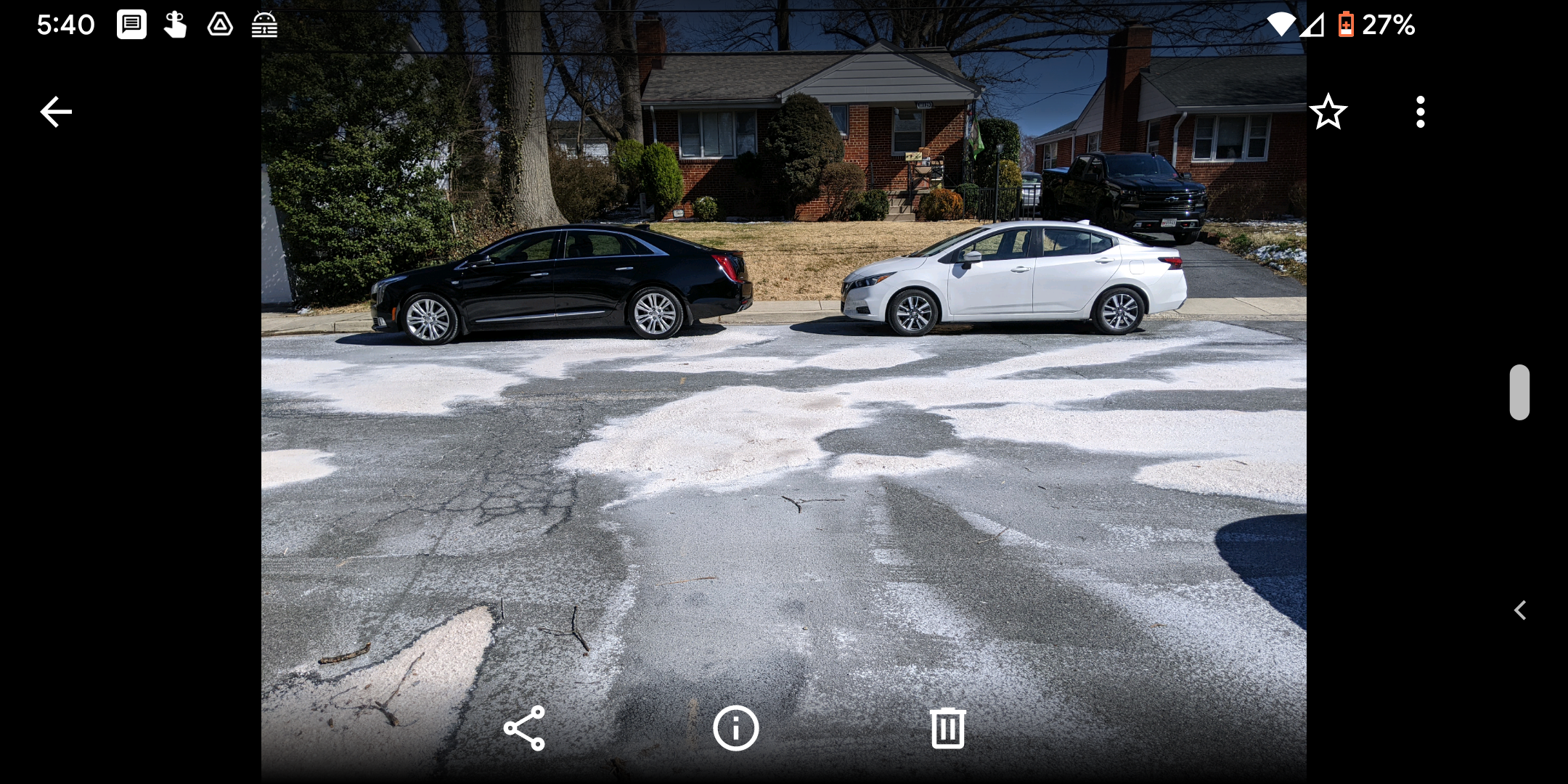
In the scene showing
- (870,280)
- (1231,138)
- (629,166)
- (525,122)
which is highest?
(1231,138)

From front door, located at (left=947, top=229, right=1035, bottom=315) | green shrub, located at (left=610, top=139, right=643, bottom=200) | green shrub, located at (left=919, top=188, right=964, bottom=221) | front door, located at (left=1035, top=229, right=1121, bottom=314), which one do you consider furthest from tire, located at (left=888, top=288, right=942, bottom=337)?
green shrub, located at (left=610, top=139, right=643, bottom=200)

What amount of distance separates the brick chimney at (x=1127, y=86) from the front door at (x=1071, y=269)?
70.4 feet

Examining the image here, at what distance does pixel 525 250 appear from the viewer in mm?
11984

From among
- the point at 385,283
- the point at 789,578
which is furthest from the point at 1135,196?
the point at 789,578

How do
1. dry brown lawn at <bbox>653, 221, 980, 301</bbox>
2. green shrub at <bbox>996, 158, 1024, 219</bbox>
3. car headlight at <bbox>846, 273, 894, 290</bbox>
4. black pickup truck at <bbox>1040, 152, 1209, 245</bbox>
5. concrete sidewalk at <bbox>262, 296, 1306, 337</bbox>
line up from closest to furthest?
car headlight at <bbox>846, 273, 894, 290</bbox>
concrete sidewalk at <bbox>262, 296, 1306, 337</bbox>
dry brown lawn at <bbox>653, 221, 980, 301</bbox>
black pickup truck at <bbox>1040, 152, 1209, 245</bbox>
green shrub at <bbox>996, 158, 1024, 219</bbox>

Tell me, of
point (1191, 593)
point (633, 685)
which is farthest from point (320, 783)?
point (1191, 593)

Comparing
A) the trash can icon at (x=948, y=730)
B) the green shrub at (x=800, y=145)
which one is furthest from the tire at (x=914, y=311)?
the green shrub at (x=800, y=145)

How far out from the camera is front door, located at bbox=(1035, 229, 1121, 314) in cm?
1185

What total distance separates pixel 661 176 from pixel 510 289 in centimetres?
1448

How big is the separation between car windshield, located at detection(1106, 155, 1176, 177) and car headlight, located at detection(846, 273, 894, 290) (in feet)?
37.2

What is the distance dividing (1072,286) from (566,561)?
9021 mm

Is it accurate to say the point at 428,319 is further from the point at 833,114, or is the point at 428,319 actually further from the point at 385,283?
the point at 833,114

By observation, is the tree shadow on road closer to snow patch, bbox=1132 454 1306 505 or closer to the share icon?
snow patch, bbox=1132 454 1306 505
